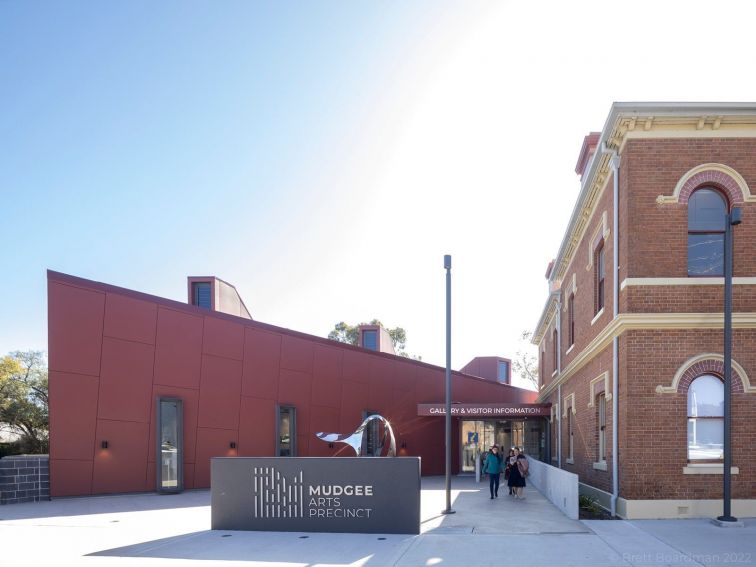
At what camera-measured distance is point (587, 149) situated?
20.2m

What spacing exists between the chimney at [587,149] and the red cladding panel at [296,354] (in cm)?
1220

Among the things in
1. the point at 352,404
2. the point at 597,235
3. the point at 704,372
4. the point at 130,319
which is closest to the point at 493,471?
the point at 597,235

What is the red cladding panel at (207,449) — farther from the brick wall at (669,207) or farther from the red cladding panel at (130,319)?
the brick wall at (669,207)

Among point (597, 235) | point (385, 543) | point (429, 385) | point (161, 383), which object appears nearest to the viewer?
point (385, 543)

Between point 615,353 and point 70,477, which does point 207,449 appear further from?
point 615,353

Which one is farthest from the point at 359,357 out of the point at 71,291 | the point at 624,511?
the point at 624,511

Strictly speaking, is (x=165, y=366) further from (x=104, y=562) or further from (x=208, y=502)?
(x=104, y=562)

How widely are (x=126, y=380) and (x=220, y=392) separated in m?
3.41

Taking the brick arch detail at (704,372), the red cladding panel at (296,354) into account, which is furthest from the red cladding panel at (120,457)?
the brick arch detail at (704,372)

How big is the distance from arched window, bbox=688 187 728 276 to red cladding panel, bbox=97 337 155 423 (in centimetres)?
1542

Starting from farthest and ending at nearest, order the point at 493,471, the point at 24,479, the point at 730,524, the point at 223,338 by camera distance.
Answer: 1. the point at 223,338
2. the point at 493,471
3. the point at 24,479
4. the point at 730,524

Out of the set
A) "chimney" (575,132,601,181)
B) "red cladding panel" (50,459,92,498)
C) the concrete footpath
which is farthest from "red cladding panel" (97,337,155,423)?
"chimney" (575,132,601,181)

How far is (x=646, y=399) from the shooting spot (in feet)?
45.9

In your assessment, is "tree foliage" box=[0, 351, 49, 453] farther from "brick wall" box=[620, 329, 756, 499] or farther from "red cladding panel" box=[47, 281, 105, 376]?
"brick wall" box=[620, 329, 756, 499]
